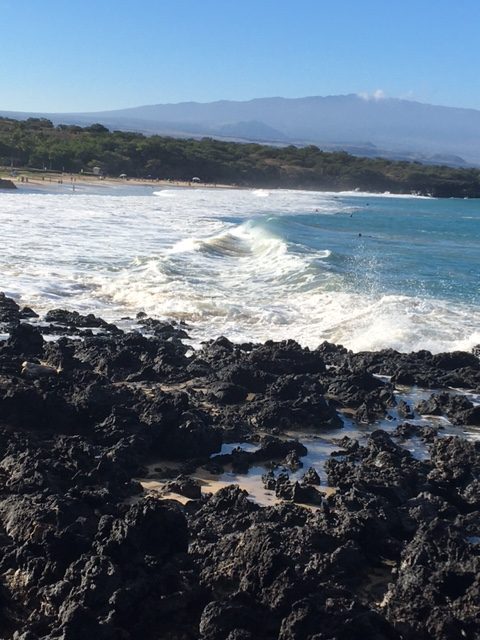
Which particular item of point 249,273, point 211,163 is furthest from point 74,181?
point 249,273

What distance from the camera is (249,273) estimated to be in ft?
89.6

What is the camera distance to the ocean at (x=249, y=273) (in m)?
19.3

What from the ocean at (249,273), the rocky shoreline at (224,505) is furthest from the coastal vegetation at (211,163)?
the rocky shoreline at (224,505)

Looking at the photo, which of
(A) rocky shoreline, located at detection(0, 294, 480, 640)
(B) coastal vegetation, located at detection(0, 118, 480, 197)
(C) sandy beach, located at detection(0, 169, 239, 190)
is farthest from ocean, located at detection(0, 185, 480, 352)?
(B) coastal vegetation, located at detection(0, 118, 480, 197)

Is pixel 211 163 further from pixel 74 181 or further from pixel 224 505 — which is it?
pixel 224 505

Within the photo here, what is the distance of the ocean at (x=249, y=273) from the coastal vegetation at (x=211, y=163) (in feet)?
108

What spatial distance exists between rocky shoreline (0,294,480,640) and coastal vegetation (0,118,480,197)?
69.8 metres

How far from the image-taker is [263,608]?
21.1 feet

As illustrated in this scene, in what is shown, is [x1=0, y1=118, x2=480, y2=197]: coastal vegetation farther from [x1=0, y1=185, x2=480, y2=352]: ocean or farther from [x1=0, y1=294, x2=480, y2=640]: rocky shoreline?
[x1=0, y1=294, x2=480, y2=640]: rocky shoreline

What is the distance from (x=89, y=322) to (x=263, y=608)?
11.7 metres

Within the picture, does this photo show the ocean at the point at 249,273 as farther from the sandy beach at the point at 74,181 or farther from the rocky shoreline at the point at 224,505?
the sandy beach at the point at 74,181

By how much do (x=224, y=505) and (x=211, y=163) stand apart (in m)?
94.2

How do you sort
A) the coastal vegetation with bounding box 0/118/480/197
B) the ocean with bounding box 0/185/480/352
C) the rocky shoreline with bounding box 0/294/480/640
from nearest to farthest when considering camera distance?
the rocky shoreline with bounding box 0/294/480/640 → the ocean with bounding box 0/185/480/352 → the coastal vegetation with bounding box 0/118/480/197

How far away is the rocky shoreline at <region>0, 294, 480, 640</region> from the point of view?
639 cm
